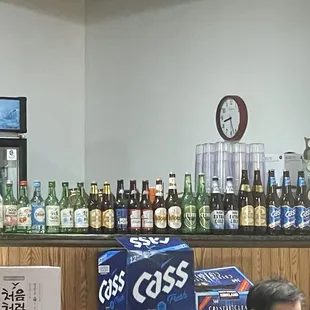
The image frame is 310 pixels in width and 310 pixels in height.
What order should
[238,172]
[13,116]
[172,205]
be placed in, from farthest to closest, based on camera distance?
[13,116], [238,172], [172,205]

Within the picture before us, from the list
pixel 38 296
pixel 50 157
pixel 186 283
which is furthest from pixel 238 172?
pixel 50 157

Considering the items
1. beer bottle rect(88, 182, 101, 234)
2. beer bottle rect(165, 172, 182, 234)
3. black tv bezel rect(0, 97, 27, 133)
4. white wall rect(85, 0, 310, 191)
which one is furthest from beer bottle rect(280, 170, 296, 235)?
black tv bezel rect(0, 97, 27, 133)

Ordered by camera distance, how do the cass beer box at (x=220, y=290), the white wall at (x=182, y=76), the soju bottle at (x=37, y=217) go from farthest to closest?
the white wall at (x=182, y=76), the soju bottle at (x=37, y=217), the cass beer box at (x=220, y=290)

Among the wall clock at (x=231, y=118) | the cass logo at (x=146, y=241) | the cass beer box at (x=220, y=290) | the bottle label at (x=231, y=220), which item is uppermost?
the wall clock at (x=231, y=118)

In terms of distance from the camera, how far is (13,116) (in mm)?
4172

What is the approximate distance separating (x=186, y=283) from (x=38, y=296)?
1.87 ft

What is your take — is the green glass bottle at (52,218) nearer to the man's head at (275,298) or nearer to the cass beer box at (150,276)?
the cass beer box at (150,276)

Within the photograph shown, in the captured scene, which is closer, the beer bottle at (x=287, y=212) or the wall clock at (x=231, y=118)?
the beer bottle at (x=287, y=212)

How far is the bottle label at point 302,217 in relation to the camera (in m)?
3.29

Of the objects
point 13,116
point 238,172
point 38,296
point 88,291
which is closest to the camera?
point 38,296

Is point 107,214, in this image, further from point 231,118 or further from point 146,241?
point 231,118

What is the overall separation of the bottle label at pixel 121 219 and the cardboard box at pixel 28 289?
1.61 ft

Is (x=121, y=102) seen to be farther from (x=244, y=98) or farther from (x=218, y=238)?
(x=218, y=238)

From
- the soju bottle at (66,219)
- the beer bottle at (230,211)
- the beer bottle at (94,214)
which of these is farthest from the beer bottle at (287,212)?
the soju bottle at (66,219)
